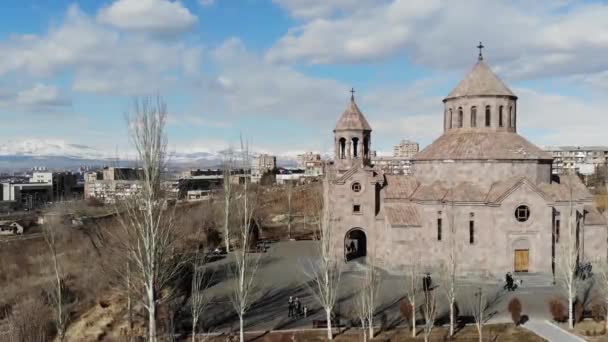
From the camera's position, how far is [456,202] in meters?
32.7

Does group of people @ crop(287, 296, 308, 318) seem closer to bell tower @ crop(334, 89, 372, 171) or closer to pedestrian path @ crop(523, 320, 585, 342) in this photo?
pedestrian path @ crop(523, 320, 585, 342)

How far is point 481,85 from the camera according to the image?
120 feet

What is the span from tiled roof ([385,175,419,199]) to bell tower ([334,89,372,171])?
98.4 inches

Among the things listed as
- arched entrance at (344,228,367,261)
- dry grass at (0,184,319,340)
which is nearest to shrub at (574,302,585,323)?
arched entrance at (344,228,367,261)

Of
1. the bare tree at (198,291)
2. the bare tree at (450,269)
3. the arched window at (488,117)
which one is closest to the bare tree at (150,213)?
the bare tree at (198,291)

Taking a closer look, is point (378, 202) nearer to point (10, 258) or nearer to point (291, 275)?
point (291, 275)

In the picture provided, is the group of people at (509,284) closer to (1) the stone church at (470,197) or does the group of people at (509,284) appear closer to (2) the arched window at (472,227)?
(1) the stone church at (470,197)

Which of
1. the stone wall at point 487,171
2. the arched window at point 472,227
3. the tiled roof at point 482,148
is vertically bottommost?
the arched window at point 472,227

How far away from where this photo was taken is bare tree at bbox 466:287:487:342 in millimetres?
21347

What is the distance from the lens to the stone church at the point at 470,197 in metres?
31.9

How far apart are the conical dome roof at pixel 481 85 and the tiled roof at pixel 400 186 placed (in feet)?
21.8

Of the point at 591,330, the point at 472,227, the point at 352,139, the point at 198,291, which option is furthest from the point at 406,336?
the point at 352,139

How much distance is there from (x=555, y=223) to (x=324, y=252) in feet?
60.0

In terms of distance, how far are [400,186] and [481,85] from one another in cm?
892
